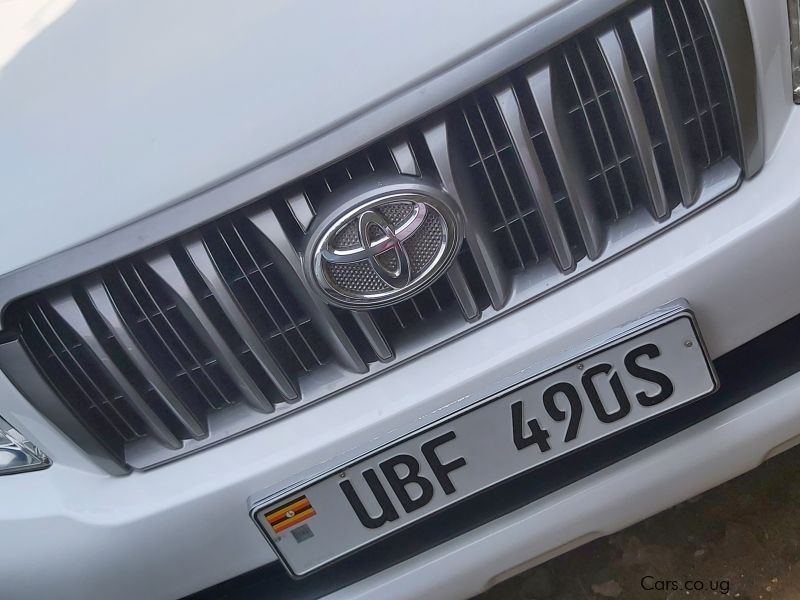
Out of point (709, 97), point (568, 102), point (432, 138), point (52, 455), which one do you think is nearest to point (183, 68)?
point (432, 138)

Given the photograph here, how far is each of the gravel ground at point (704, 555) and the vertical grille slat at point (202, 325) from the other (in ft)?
3.05

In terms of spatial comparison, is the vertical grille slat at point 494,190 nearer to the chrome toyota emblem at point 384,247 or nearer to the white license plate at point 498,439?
the chrome toyota emblem at point 384,247

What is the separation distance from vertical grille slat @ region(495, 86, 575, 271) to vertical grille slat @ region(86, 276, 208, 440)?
681 mm

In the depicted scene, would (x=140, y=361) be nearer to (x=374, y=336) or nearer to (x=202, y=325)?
(x=202, y=325)

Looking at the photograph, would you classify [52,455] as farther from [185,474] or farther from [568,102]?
[568,102]

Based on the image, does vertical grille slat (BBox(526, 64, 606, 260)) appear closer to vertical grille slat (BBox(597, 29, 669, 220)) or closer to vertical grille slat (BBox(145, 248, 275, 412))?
vertical grille slat (BBox(597, 29, 669, 220))

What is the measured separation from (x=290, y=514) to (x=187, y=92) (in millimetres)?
714

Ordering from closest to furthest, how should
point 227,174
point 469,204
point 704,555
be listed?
1. point 227,174
2. point 469,204
3. point 704,555

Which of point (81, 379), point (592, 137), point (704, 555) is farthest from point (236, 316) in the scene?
point (704, 555)

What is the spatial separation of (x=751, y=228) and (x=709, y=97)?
23 cm

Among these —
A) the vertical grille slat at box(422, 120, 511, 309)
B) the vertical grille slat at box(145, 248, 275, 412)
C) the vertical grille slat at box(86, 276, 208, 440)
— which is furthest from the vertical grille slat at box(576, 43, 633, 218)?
the vertical grille slat at box(86, 276, 208, 440)

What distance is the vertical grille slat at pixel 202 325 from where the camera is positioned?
148 cm

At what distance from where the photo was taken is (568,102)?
1.48m

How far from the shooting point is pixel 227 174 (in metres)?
1.39
